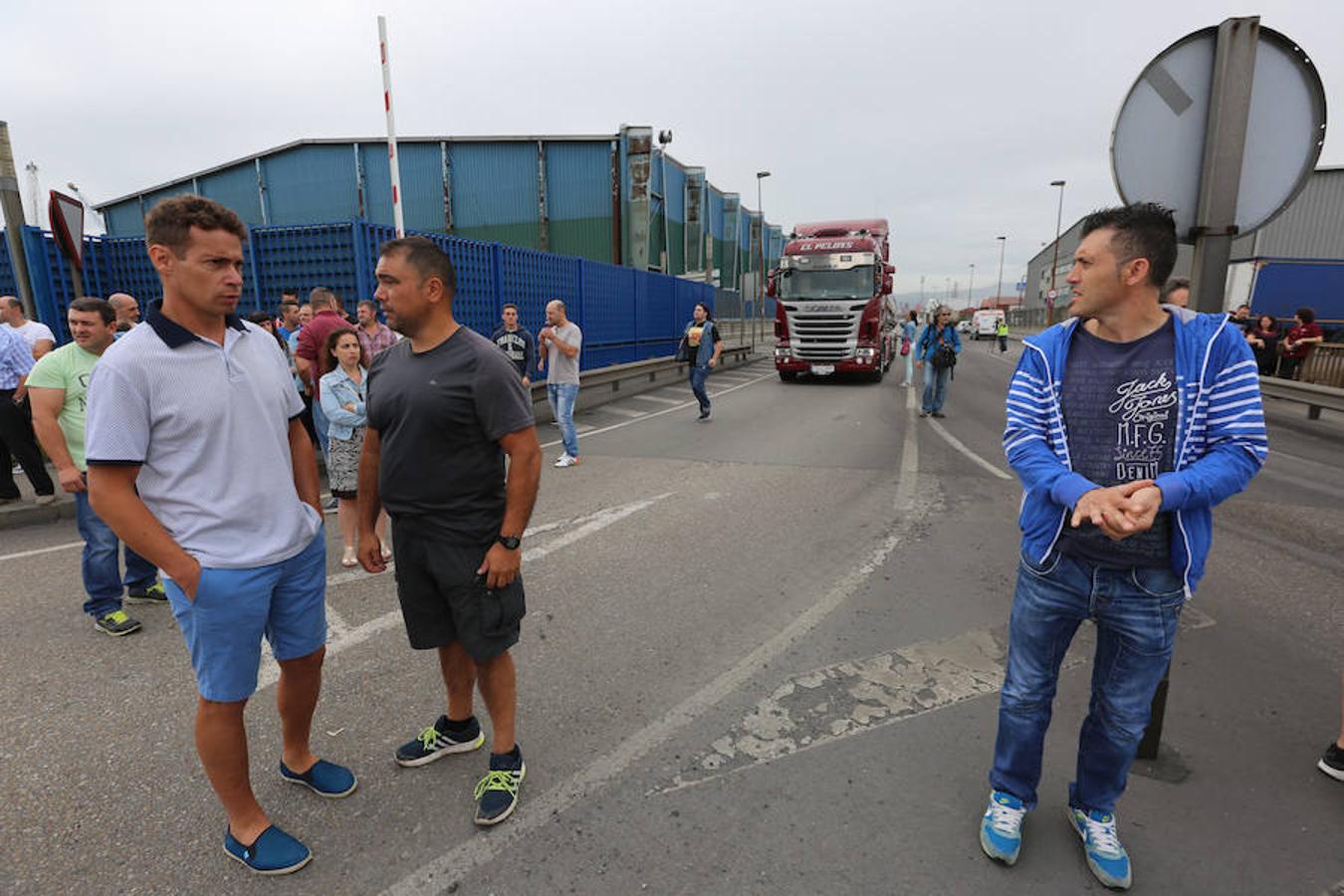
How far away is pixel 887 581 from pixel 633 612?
66.2 inches

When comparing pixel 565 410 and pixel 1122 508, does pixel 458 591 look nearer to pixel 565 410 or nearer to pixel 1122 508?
pixel 1122 508

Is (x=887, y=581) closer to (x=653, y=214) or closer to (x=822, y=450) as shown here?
(x=822, y=450)

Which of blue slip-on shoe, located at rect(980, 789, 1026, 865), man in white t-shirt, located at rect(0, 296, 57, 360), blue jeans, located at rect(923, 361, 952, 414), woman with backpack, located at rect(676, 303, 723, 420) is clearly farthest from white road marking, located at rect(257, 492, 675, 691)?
blue jeans, located at rect(923, 361, 952, 414)

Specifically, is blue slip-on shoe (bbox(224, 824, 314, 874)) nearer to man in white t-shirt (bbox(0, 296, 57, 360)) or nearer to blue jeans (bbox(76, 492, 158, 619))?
blue jeans (bbox(76, 492, 158, 619))

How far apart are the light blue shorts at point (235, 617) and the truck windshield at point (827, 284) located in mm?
16010

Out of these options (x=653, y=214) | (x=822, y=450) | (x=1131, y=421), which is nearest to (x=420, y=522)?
(x=1131, y=421)

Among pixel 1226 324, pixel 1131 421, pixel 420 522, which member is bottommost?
pixel 420 522

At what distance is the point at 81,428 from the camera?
3.92 metres

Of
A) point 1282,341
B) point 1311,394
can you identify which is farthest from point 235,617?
point 1282,341

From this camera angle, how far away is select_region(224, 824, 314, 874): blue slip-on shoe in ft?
6.93

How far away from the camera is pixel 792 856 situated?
2.17 m

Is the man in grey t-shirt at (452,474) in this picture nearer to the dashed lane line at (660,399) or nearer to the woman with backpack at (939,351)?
the woman with backpack at (939,351)

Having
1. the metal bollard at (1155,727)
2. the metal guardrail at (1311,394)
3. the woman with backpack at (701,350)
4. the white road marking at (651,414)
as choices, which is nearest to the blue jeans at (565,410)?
the white road marking at (651,414)

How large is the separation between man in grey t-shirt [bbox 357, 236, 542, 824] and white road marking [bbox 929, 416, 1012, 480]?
6351mm
